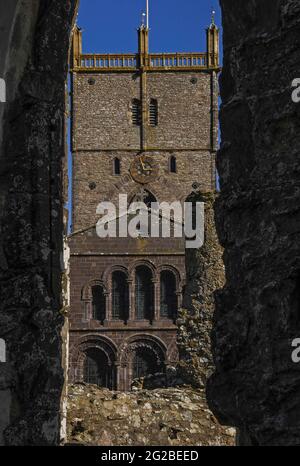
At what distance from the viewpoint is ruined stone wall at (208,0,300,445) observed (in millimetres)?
2746

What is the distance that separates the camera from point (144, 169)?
58.5 metres

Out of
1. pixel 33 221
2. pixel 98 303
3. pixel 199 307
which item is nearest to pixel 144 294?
pixel 98 303

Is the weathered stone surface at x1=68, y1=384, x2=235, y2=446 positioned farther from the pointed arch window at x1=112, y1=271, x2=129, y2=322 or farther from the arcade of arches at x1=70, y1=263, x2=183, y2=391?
the pointed arch window at x1=112, y1=271, x2=129, y2=322

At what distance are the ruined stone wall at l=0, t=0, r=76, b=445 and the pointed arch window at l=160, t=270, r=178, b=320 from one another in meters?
38.3

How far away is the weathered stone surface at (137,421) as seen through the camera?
9.52m

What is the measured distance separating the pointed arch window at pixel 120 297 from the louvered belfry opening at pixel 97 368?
5.44ft

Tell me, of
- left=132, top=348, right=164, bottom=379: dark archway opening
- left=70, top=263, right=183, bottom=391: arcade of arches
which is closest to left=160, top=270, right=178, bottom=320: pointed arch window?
left=70, top=263, right=183, bottom=391: arcade of arches

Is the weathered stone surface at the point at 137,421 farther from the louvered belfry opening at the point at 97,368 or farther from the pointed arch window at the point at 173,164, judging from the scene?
the pointed arch window at the point at 173,164

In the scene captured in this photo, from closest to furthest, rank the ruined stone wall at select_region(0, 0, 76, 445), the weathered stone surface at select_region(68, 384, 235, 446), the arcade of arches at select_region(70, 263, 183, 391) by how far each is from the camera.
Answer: the ruined stone wall at select_region(0, 0, 76, 445) → the weathered stone surface at select_region(68, 384, 235, 446) → the arcade of arches at select_region(70, 263, 183, 391)

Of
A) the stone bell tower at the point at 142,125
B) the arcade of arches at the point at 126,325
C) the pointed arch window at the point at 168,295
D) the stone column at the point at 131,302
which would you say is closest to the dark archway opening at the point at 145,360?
the arcade of arches at the point at 126,325

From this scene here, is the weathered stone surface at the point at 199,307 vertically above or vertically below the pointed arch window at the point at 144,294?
below

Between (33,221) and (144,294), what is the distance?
39.2 meters

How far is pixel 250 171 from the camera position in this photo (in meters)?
2.93

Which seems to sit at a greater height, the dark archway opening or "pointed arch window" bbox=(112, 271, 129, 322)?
"pointed arch window" bbox=(112, 271, 129, 322)
